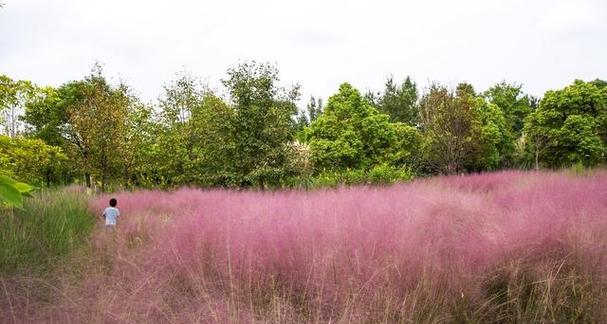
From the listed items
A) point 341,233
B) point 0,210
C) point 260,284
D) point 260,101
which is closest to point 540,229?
point 341,233

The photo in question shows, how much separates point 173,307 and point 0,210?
14.6 feet

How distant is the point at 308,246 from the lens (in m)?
4.07

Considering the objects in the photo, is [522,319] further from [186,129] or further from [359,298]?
[186,129]

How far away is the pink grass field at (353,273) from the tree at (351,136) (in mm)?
22548

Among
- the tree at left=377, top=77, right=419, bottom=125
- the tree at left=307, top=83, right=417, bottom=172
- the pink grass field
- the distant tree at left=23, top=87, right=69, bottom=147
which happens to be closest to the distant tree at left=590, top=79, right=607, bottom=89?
the tree at left=377, top=77, right=419, bottom=125

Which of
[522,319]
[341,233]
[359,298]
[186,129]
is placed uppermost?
[186,129]

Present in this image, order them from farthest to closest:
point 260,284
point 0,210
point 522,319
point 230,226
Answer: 1. point 0,210
2. point 230,226
3. point 260,284
4. point 522,319

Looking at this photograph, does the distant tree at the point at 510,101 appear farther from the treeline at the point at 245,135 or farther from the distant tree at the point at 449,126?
the distant tree at the point at 449,126

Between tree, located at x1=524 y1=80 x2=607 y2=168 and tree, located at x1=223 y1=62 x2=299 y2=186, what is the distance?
2073 centimetres

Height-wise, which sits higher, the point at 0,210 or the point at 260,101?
the point at 260,101

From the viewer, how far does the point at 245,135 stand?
1407cm

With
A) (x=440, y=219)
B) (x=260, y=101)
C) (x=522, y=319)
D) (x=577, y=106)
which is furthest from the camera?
(x=577, y=106)

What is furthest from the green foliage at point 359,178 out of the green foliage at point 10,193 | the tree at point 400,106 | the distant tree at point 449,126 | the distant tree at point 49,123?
the tree at point 400,106

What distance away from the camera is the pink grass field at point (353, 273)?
3.16 meters
